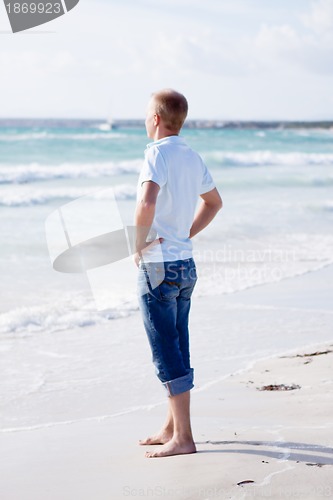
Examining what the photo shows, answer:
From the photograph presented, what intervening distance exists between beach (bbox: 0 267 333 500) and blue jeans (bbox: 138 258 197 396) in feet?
1.24

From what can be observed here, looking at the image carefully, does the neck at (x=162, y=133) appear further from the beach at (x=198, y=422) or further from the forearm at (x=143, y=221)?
the beach at (x=198, y=422)

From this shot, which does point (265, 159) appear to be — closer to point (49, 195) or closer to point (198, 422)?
point (49, 195)

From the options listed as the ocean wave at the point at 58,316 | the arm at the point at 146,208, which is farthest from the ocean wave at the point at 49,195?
the arm at the point at 146,208

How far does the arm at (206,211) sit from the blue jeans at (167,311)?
274 millimetres

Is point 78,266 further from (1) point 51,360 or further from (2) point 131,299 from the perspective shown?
(1) point 51,360

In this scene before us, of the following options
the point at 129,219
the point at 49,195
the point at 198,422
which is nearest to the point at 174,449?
the point at 198,422

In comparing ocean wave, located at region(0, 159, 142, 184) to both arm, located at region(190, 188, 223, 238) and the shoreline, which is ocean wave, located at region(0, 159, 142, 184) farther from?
arm, located at region(190, 188, 223, 238)

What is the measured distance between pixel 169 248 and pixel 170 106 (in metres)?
0.63

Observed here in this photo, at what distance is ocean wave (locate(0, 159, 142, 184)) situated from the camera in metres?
24.7

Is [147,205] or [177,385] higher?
[147,205]

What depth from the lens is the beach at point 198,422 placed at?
10.7 feet

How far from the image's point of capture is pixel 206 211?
12.9 ft

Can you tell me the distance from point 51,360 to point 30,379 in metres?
0.46

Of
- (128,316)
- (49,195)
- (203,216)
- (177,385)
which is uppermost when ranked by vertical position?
(203,216)
